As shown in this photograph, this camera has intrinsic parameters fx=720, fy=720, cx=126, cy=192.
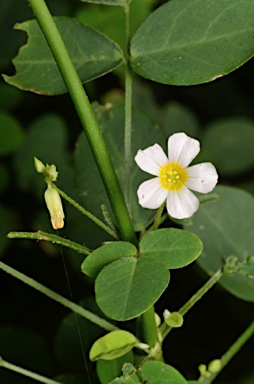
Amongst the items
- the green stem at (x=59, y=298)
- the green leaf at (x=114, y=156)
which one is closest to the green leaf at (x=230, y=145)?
the green leaf at (x=114, y=156)

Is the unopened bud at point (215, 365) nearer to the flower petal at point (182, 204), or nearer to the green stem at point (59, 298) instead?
the green stem at point (59, 298)

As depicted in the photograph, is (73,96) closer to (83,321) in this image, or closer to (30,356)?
(83,321)

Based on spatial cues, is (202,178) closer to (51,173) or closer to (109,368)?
(51,173)

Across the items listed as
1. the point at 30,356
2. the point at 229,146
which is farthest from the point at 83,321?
the point at 229,146

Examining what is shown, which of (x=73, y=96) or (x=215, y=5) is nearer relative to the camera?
(x=73, y=96)

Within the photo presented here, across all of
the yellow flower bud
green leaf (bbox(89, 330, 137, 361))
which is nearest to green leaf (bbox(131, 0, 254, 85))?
the yellow flower bud

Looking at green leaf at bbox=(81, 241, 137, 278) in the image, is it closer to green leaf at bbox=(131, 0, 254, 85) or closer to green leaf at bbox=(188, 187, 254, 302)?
green leaf at bbox=(131, 0, 254, 85)
